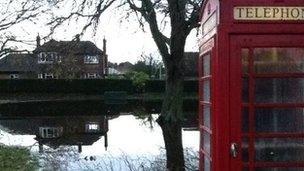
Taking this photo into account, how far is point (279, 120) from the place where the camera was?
13.9ft

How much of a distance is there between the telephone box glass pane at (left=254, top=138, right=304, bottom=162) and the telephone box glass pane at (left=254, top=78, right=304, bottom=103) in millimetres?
318

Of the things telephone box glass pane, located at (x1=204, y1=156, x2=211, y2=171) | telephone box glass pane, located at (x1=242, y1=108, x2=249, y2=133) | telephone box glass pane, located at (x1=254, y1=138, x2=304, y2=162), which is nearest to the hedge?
telephone box glass pane, located at (x1=204, y1=156, x2=211, y2=171)

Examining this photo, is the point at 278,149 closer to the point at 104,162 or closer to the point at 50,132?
→ the point at 104,162

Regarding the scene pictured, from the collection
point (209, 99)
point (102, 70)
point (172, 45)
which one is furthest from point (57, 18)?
point (102, 70)

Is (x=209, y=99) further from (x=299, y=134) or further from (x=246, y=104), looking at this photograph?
(x=299, y=134)

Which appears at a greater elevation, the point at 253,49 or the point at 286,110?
the point at 253,49

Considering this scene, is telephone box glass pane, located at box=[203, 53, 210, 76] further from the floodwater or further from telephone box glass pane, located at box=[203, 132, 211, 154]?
the floodwater

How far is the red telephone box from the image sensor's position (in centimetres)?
409

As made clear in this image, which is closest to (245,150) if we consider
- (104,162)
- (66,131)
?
(104,162)

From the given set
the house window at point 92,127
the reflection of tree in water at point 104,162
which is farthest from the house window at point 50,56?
the reflection of tree in water at point 104,162

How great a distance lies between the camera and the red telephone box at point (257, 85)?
4.09 metres

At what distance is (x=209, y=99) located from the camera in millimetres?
4652

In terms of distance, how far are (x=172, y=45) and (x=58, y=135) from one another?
6.23 metres

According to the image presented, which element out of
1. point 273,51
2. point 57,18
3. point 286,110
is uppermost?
point 57,18
